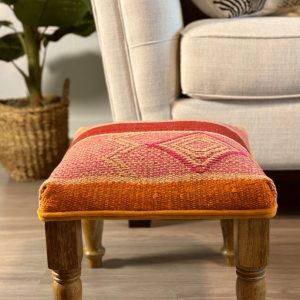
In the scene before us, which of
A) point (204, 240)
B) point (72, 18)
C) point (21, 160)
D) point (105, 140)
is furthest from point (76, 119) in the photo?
point (105, 140)

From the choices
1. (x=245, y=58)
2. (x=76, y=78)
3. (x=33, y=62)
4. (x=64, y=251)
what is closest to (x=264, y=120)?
(x=245, y=58)

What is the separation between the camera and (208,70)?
1262 mm

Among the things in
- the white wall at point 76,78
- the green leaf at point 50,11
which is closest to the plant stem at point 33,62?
the green leaf at point 50,11

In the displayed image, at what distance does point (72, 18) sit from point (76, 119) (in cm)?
56

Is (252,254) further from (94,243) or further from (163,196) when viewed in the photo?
(94,243)

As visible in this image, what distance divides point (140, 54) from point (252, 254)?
655 millimetres

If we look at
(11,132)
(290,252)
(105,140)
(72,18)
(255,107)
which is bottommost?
(290,252)

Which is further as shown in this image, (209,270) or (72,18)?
(72,18)

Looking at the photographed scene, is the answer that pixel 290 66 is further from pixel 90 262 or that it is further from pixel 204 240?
pixel 90 262

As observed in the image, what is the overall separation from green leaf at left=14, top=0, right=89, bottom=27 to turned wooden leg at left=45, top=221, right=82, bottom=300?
0.93 meters

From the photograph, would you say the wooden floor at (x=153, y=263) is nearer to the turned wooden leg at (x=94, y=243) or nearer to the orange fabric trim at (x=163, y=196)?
the turned wooden leg at (x=94, y=243)

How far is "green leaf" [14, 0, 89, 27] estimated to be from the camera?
5.03 feet

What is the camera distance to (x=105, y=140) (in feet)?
2.96

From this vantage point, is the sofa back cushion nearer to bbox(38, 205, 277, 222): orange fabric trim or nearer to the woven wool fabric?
the woven wool fabric
